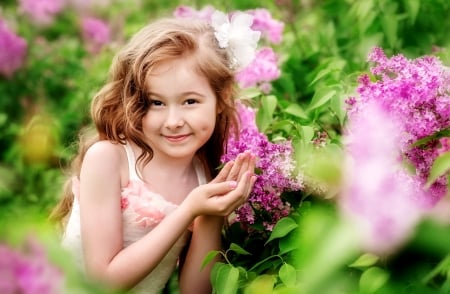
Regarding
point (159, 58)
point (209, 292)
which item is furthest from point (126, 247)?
point (159, 58)

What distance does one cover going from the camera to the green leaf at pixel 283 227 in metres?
1.59

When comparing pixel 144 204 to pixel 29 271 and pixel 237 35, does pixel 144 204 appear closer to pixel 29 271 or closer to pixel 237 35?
pixel 237 35

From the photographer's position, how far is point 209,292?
6.25 feet

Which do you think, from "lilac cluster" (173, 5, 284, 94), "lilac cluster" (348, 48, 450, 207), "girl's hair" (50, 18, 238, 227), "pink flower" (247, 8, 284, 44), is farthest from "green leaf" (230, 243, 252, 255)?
"pink flower" (247, 8, 284, 44)

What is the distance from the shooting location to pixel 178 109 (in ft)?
5.67

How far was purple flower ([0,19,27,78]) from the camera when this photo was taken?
12.1 feet

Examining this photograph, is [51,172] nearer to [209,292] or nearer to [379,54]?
[209,292]

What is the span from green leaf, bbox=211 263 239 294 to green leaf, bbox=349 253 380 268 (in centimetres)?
31

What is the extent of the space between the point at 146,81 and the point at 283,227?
0.47m

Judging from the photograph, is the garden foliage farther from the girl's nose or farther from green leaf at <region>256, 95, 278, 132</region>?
the girl's nose

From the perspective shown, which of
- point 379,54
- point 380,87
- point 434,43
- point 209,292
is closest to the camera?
point 380,87

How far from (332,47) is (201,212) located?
1333 mm

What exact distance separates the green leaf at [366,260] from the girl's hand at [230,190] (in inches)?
14.8

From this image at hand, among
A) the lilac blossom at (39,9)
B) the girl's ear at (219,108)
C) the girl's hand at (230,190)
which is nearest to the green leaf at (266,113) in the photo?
the girl's ear at (219,108)
